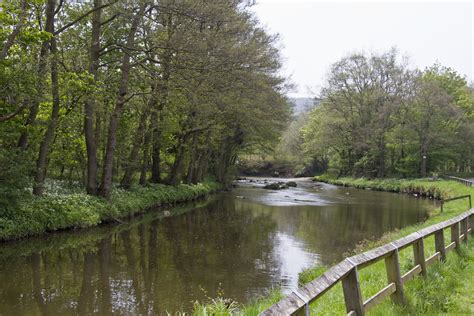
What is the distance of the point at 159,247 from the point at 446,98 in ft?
151

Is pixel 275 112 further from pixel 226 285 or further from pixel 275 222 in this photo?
pixel 226 285

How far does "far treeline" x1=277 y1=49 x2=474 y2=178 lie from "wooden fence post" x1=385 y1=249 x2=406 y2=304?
163ft

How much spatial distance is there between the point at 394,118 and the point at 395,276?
53458mm

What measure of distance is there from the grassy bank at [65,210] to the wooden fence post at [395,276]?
12.5 meters

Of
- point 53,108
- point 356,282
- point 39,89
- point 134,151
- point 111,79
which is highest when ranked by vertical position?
point 111,79

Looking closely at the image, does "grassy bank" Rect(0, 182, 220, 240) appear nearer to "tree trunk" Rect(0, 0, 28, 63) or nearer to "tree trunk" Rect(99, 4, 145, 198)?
"tree trunk" Rect(99, 4, 145, 198)

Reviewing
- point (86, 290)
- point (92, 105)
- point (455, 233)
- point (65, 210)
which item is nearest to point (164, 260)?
point (86, 290)

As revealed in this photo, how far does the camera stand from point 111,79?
72.8ft

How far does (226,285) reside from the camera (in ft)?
37.9

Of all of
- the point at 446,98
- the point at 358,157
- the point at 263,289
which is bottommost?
the point at 263,289

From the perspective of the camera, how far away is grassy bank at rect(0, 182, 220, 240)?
15.4 meters

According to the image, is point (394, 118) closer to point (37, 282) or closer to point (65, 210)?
point (65, 210)

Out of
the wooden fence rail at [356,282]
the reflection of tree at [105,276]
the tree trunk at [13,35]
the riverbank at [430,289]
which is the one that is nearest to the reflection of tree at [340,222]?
the riverbank at [430,289]

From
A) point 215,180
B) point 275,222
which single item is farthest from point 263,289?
point 215,180
